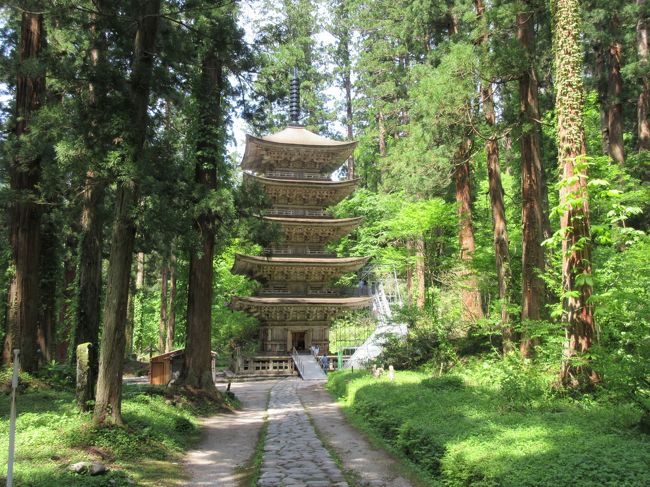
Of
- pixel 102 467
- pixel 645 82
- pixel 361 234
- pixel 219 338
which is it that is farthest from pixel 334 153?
pixel 102 467

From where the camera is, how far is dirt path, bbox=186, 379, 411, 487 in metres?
6.70

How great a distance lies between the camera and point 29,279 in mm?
10867

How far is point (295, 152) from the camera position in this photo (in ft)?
89.9

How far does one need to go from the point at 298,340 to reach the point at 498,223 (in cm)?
1557

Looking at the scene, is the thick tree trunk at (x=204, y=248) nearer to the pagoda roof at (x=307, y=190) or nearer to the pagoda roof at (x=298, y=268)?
the pagoda roof at (x=298, y=268)

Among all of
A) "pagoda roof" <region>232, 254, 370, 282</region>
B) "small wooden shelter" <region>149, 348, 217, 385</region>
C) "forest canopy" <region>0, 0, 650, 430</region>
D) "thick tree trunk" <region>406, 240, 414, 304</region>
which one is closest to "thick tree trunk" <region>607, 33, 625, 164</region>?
"forest canopy" <region>0, 0, 650, 430</region>

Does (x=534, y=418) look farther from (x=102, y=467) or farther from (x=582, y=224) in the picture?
(x=102, y=467)

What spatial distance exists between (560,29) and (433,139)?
7.33 meters

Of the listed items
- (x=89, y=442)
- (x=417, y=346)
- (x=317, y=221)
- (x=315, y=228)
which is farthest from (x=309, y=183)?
(x=89, y=442)

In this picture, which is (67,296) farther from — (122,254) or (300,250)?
(122,254)

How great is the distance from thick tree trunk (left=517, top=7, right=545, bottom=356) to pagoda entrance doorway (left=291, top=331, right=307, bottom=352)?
56.3 ft

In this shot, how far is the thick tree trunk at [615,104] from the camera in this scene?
17469 millimetres

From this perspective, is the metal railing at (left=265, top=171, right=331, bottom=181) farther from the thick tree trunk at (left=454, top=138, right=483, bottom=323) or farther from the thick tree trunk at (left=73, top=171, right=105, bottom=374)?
the thick tree trunk at (left=73, top=171, right=105, bottom=374)

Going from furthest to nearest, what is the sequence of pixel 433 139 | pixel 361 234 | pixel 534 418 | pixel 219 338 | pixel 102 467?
pixel 361 234 → pixel 219 338 → pixel 433 139 → pixel 534 418 → pixel 102 467
